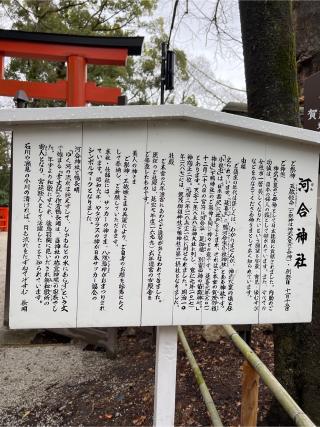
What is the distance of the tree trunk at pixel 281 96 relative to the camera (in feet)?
8.04

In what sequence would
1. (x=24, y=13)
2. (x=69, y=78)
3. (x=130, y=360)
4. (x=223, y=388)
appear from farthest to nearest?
(x=24, y=13), (x=69, y=78), (x=130, y=360), (x=223, y=388)

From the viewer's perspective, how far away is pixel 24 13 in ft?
39.6

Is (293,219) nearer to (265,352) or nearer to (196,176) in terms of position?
(196,176)

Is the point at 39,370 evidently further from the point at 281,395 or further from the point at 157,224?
the point at 281,395

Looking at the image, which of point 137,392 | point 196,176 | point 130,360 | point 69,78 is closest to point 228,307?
point 196,176

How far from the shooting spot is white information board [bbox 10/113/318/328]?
1813mm

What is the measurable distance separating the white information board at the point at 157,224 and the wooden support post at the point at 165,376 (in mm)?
238

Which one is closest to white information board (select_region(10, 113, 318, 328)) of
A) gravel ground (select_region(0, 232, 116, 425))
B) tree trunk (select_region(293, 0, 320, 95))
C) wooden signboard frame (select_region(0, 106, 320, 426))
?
wooden signboard frame (select_region(0, 106, 320, 426))

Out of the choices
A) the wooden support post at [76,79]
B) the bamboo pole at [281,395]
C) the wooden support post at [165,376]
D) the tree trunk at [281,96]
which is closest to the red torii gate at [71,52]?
the wooden support post at [76,79]

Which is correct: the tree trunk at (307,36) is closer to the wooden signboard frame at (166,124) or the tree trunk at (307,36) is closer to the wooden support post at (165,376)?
the wooden signboard frame at (166,124)

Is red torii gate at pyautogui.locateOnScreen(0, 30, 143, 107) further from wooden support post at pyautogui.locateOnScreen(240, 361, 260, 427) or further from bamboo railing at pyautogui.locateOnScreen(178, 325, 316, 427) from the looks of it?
wooden support post at pyautogui.locateOnScreen(240, 361, 260, 427)

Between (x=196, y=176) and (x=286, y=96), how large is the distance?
1.19 meters

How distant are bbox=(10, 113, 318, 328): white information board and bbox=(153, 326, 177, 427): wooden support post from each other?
0.24m

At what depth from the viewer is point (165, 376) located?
209 cm
